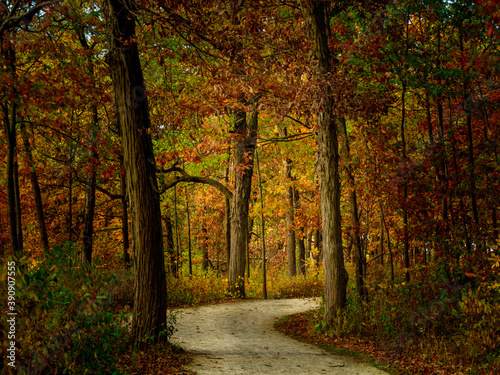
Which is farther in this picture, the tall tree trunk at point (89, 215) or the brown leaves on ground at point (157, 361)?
the tall tree trunk at point (89, 215)

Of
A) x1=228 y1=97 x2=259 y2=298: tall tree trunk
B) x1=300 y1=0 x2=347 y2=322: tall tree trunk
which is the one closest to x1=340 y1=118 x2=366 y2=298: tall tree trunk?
x1=300 y1=0 x2=347 y2=322: tall tree trunk

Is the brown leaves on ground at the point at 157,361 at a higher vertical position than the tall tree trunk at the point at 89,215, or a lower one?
lower

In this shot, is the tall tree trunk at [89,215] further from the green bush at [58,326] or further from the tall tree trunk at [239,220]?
the green bush at [58,326]

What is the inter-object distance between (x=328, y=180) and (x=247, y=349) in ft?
14.8

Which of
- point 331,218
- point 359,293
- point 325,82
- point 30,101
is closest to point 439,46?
point 325,82

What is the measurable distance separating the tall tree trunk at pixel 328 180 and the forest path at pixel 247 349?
66.0 inches

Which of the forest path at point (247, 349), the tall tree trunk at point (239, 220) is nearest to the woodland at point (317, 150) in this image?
the forest path at point (247, 349)

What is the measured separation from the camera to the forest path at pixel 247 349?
7.04m

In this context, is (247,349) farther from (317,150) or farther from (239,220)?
(239,220)

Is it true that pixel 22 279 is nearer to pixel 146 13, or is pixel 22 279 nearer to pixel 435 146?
pixel 146 13

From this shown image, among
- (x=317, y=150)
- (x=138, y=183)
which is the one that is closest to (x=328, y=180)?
(x=317, y=150)

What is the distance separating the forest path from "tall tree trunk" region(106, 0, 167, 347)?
3.95 feet

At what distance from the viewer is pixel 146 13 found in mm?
7371

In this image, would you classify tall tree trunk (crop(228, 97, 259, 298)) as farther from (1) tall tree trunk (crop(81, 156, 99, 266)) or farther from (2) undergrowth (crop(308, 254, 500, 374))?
(2) undergrowth (crop(308, 254, 500, 374))
